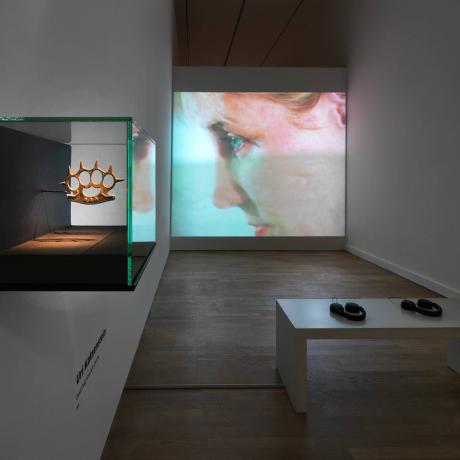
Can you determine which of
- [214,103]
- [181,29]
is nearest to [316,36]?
[181,29]

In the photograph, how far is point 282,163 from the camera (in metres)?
7.76

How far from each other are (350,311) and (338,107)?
6006mm

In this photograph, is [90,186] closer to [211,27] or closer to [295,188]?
[295,188]

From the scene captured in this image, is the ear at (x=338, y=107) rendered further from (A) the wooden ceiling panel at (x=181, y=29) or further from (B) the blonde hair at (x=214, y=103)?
(A) the wooden ceiling panel at (x=181, y=29)

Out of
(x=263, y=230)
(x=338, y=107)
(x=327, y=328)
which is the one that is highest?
(x=338, y=107)

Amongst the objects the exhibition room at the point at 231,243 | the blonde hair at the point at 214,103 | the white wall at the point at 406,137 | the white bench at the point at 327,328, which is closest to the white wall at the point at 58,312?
the exhibition room at the point at 231,243

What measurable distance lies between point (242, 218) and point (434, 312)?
543cm

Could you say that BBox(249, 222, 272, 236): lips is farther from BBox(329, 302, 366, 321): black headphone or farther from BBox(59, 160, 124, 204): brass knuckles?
BBox(59, 160, 124, 204): brass knuckles

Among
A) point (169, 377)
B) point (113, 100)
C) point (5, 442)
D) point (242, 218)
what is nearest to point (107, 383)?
point (169, 377)

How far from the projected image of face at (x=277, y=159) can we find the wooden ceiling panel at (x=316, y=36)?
3.77ft

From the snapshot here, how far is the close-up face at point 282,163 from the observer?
25.1ft

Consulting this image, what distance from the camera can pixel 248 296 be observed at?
451 cm

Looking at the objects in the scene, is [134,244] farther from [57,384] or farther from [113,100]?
[113,100]

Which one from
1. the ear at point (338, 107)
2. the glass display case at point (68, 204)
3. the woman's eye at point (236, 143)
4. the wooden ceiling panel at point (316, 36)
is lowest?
the glass display case at point (68, 204)
